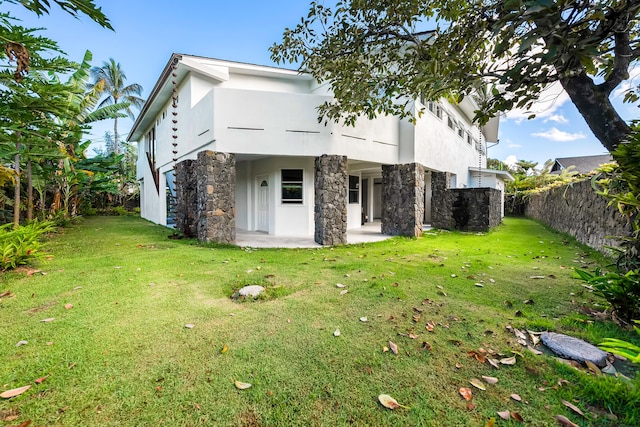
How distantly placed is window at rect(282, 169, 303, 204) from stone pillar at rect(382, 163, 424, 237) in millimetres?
3642

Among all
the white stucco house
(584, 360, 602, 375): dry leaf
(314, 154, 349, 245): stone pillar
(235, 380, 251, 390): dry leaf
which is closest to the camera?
(235, 380, 251, 390): dry leaf

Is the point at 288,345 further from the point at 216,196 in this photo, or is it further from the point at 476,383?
the point at 216,196

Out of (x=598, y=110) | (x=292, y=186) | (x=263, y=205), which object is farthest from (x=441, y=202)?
(x=598, y=110)

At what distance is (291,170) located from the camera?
11859mm

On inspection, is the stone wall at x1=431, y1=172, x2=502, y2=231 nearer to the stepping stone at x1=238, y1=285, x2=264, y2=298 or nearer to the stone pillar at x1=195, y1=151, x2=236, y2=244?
the stone pillar at x1=195, y1=151, x2=236, y2=244

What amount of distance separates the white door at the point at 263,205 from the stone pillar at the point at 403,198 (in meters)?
5.21

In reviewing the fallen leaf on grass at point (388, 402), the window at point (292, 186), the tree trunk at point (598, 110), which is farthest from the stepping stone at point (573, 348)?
the window at point (292, 186)

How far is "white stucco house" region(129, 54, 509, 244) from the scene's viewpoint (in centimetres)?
924

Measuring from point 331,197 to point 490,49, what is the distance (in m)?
5.73

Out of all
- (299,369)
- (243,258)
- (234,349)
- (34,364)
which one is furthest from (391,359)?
(243,258)

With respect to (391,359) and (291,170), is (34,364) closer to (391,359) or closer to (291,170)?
(391,359)

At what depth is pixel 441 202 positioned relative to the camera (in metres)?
14.2

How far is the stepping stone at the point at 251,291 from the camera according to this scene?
4.71m

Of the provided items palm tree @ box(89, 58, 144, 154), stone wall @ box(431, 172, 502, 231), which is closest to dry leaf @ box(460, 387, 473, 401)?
stone wall @ box(431, 172, 502, 231)
